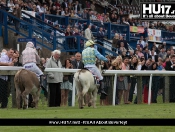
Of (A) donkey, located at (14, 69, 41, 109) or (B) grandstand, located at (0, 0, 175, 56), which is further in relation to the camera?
(B) grandstand, located at (0, 0, 175, 56)

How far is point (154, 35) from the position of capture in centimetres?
4600

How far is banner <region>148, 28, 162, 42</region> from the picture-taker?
45.3 meters

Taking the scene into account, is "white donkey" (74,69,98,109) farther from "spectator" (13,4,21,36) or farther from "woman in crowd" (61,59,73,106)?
"spectator" (13,4,21,36)

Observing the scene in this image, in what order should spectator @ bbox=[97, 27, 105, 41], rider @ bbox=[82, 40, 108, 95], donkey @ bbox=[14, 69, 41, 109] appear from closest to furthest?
donkey @ bbox=[14, 69, 41, 109] < rider @ bbox=[82, 40, 108, 95] < spectator @ bbox=[97, 27, 105, 41]

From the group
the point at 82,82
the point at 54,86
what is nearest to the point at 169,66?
the point at 54,86

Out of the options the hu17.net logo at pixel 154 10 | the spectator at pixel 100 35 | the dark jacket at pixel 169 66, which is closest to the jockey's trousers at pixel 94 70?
the dark jacket at pixel 169 66

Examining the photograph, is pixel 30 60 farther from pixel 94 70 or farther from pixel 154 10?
pixel 154 10

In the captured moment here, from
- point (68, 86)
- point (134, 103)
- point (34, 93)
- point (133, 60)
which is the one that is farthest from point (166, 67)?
point (34, 93)

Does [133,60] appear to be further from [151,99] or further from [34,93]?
[34,93]

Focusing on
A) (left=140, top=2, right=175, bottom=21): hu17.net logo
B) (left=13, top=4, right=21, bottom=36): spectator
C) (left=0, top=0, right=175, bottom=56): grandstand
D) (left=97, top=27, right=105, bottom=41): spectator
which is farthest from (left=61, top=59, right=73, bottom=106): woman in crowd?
(left=97, top=27, right=105, bottom=41): spectator

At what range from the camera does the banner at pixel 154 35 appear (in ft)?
149

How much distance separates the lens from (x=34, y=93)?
19.3 m
